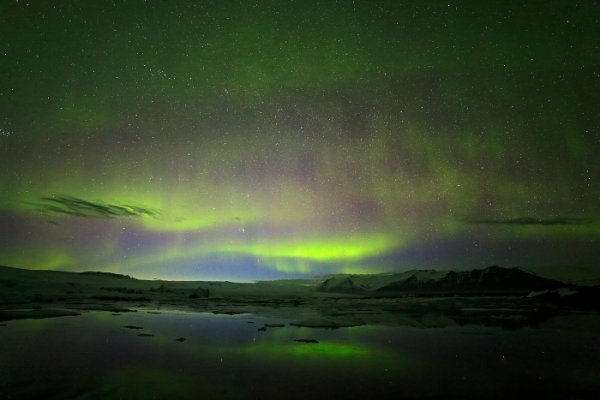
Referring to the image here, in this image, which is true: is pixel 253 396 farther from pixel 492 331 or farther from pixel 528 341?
pixel 492 331

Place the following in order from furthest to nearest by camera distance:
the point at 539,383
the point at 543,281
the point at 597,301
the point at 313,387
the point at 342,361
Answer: the point at 543,281 → the point at 597,301 → the point at 342,361 → the point at 539,383 → the point at 313,387

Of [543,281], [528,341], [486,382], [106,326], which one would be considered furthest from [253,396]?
[543,281]

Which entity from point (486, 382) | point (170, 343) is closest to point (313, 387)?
point (486, 382)

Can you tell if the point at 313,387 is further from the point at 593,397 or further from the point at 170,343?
the point at 170,343

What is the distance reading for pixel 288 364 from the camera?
11.4 meters

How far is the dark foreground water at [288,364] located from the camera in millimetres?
8461

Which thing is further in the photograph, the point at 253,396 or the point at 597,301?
the point at 597,301

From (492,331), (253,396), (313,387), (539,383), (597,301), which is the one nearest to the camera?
(253,396)

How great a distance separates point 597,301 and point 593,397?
5214 centimetres

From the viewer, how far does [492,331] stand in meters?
19.9

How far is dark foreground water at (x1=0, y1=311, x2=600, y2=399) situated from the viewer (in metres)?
8.46

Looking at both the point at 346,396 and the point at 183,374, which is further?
the point at 183,374

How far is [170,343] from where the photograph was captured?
1491 cm

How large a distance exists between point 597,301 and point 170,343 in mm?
55846
